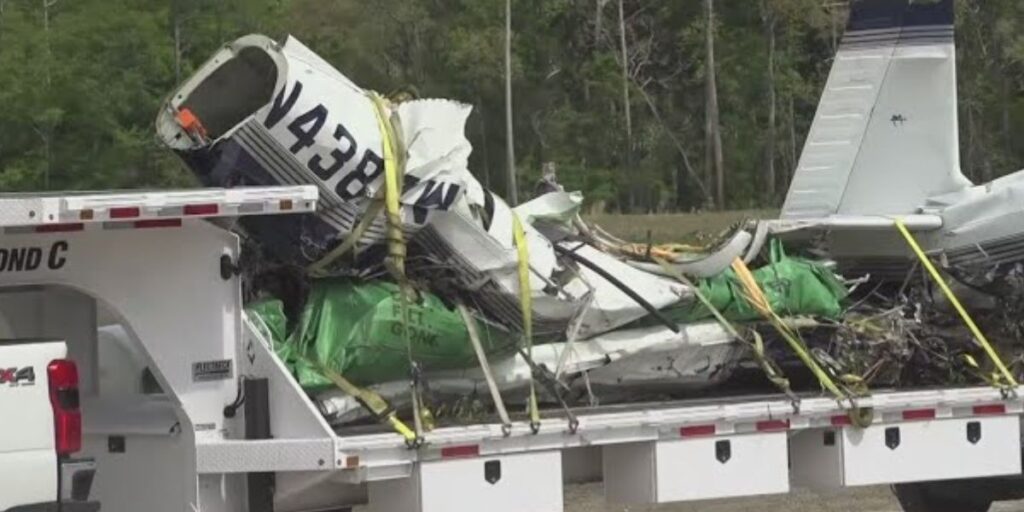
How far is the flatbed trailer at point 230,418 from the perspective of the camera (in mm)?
6883

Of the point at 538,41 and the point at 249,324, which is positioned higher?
the point at 538,41

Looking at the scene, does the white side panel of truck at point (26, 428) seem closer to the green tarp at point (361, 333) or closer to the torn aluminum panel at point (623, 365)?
the green tarp at point (361, 333)

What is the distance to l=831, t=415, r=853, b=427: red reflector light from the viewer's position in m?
8.62

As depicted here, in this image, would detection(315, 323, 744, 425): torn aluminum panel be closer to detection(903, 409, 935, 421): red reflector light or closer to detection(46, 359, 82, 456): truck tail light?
detection(903, 409, 935, 421): red reflector light

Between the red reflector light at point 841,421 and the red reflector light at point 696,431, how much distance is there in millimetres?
742

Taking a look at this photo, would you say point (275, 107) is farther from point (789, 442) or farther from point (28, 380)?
point (789, 442)

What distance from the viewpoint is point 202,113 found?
768cm

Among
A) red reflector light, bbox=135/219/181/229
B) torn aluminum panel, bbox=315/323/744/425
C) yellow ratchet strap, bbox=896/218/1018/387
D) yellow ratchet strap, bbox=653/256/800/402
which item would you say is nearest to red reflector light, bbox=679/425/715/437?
torn aluminum panel, bbox=315/323/744/425

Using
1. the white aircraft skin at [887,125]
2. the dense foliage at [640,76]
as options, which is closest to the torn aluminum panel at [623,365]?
the white aircraft skin at [887,125]

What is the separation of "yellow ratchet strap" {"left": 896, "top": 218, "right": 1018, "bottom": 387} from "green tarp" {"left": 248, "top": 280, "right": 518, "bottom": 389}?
9.81 feet

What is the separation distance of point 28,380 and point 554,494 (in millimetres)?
2459

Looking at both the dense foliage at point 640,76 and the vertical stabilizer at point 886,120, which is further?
the dense foliage at point 640,76

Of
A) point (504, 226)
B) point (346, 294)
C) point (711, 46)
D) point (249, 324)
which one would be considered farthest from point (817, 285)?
point (711, 46)

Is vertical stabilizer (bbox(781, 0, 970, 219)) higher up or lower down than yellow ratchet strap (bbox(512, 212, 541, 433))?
higher up
